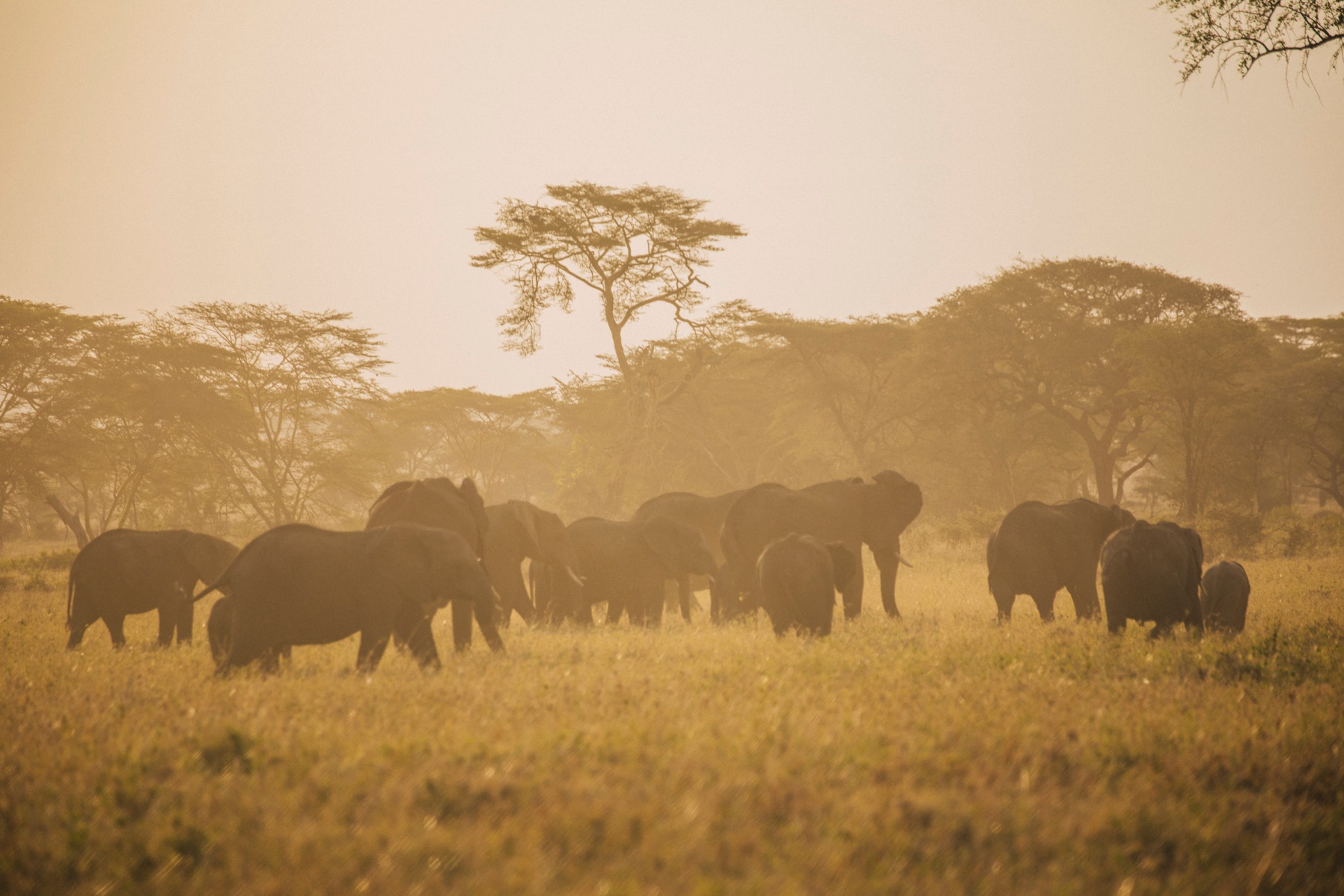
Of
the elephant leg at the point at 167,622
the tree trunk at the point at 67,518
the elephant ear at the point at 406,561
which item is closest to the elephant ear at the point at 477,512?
the elephant ear at the point at 406,561

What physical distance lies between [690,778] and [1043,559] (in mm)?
9306

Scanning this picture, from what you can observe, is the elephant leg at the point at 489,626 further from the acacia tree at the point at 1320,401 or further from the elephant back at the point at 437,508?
the acacia tree at the point at 1320,401

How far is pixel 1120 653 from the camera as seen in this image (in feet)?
30.5

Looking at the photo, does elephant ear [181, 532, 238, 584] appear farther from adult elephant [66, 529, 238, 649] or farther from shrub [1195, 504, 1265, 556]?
shrub [1195, 504, 1265, 556]

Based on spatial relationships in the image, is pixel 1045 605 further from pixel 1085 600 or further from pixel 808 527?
pixel 808 527

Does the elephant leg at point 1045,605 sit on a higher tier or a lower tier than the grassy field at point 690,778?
lower

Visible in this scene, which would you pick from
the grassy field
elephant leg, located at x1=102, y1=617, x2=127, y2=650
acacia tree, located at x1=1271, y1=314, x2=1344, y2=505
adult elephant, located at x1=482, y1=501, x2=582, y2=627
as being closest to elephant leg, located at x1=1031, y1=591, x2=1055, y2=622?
the grassy field

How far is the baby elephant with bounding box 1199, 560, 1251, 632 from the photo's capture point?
11.4m

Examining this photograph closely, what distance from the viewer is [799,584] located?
1133cm

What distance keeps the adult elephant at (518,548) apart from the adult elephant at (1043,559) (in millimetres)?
6186

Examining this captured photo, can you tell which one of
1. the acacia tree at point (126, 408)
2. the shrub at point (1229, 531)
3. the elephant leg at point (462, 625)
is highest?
the acacia tree at point (126, 408)

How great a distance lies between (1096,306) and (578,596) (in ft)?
96.0

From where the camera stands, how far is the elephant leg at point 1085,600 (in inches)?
517

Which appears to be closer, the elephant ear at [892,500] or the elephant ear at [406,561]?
the elephant ear at [406,561]
